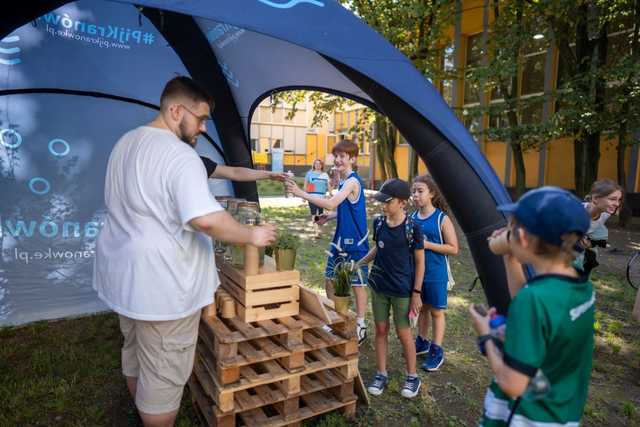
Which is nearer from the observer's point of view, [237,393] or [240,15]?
[240,15]

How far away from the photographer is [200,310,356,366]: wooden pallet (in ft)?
7.78

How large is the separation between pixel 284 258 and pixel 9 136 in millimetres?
3074

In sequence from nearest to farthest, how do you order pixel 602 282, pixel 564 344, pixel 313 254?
pixel 564 344
pixel 602 282
pixel 313 254

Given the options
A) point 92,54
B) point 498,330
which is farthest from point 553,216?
point 92,54

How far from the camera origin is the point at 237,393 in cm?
256

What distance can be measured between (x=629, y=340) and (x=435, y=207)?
2.58m

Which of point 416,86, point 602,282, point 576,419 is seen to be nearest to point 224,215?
point 416,86

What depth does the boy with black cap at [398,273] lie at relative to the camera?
3023 millimetres

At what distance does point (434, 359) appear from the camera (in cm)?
364

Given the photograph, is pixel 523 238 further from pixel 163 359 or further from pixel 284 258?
pixel 163 359

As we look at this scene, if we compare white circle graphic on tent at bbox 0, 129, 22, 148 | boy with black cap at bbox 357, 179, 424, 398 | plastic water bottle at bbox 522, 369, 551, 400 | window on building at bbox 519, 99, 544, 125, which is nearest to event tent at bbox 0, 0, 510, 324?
white circle graphic on tent at bbox 0, 129, 22, 148

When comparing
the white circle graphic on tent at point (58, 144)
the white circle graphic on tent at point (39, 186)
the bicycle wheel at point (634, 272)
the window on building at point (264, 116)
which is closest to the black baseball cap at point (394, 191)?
the white circle graphic on tent at point (58, 144)

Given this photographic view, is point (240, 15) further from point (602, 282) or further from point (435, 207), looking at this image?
point (602, 282)

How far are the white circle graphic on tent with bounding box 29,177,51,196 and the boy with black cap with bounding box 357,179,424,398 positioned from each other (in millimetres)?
3272
